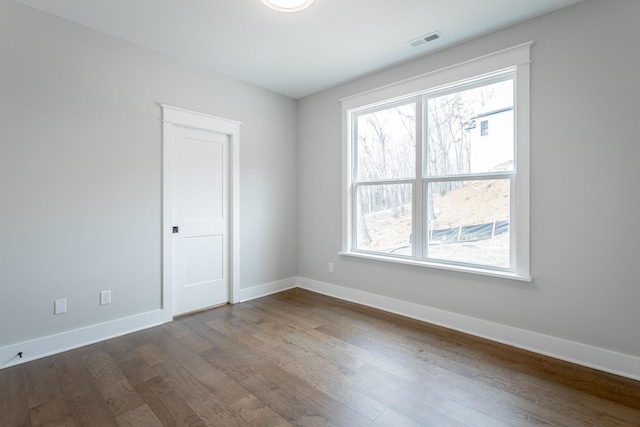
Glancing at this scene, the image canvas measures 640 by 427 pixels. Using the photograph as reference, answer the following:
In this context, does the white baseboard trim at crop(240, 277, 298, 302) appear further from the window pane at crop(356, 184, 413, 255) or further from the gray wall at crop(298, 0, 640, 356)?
the gray wall at crop(298, 0, 640, 356)

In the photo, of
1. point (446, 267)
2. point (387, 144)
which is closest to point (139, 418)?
point (446, 267)

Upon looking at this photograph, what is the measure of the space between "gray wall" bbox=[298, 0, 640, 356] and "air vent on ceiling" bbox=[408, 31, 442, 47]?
0.31m

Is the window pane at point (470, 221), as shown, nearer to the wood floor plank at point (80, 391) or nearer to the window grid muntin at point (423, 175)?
the window grid muntin at point (423, 175)

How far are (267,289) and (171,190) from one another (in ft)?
5.98

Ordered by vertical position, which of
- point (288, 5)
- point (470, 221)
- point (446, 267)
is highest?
point (288, 5)

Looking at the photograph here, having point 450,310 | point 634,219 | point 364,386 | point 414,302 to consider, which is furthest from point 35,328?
point 634,219

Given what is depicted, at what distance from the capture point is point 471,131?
2918mm

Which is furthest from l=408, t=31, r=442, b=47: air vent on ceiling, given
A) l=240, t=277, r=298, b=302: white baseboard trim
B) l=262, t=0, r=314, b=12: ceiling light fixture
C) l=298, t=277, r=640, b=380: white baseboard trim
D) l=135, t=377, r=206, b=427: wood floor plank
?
l=135, t=377, r=206, b=427: wood floor plank

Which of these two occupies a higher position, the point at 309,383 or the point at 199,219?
the point at 199,219

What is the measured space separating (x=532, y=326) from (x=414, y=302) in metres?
1.06

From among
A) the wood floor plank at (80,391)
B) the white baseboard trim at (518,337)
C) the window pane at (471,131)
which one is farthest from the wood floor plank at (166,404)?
the window pane at (471,131)

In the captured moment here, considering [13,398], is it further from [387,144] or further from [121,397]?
[387,144]

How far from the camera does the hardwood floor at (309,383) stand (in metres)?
1.74

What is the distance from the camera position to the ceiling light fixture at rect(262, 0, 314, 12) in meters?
2.19
